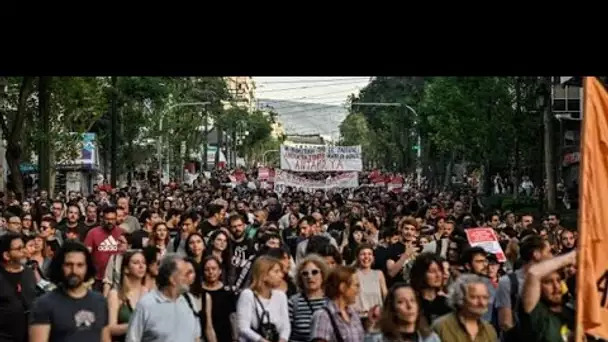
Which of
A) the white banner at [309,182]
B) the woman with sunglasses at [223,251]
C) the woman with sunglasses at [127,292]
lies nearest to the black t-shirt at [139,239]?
the woman with sunglasses at [223,251]

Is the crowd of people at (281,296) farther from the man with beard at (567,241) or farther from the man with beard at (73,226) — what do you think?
the man with beard at (73,226)

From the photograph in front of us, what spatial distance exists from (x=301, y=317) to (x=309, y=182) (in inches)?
1152

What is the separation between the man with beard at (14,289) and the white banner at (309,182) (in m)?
28.0

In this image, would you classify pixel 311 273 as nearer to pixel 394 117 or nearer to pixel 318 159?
pixel 318 159

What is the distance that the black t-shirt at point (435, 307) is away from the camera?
9484 mm

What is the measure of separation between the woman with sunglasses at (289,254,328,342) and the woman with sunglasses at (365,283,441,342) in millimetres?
1362

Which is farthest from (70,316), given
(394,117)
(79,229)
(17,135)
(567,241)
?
(394,117)

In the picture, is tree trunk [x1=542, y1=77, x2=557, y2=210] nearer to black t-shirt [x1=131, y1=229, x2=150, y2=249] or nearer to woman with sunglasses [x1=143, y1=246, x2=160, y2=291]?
black t-shirt [x1=131, y1=229, x2=150, y2=249]

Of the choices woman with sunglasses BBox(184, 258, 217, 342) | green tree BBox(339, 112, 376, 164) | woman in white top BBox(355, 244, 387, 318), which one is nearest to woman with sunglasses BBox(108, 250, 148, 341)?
woman with sunglasses BBox(184, 258, 217, 342)

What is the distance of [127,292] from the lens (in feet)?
31.4

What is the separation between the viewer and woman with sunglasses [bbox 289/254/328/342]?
9.18 metres

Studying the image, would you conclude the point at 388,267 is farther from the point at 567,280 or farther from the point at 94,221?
the point at 94,221
